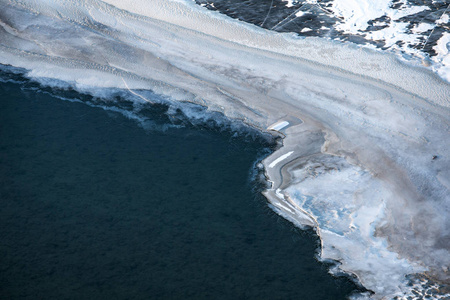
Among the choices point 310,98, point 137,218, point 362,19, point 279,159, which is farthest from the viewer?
point 362,19

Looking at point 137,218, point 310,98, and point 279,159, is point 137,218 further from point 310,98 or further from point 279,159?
point 310,98

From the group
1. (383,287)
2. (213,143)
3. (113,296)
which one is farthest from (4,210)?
(383,287)

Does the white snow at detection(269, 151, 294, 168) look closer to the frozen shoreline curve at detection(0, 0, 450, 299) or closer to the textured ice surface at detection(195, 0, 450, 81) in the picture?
the frozen shoreline curve at detection(0, 0, 450, 299)

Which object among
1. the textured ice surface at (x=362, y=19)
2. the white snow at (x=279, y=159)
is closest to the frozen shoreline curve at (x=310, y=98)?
the white snow at (x=279, y=159)

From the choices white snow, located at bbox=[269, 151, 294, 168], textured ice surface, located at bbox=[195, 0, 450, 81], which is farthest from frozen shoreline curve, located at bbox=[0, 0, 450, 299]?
textured ice surface, located at bbox=[195, 0, 450, 81]

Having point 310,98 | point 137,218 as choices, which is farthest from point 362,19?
point 137,218
